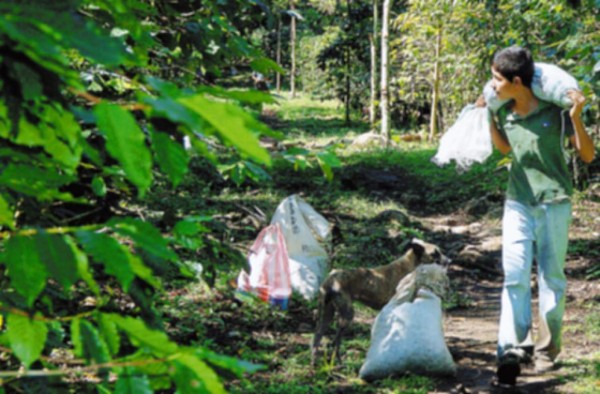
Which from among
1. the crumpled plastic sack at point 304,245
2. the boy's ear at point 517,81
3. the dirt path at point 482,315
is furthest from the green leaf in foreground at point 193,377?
the crumpled plastic sack at point 304,245

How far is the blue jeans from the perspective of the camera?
157 inches

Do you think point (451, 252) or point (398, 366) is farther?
point (451, 252)

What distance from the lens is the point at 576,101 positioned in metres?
3.59

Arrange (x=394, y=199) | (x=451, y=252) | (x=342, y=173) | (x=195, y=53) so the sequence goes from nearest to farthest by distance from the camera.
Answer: (x=195, y=53) < (x=451, y=252) < (x=394, y=199) < (x=342, y=173)

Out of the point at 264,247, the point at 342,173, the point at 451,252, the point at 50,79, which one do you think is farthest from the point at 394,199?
the point at 50,79

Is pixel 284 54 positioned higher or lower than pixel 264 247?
higher

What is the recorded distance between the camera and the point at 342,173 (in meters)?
12.8

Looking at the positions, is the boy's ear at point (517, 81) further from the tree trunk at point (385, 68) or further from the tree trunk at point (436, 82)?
the tree trunk at point (385, 68)

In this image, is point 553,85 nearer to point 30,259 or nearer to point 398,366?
point 398,366

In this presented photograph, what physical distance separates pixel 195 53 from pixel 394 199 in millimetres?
8825

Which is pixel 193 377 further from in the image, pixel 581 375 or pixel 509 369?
pixel 581 375

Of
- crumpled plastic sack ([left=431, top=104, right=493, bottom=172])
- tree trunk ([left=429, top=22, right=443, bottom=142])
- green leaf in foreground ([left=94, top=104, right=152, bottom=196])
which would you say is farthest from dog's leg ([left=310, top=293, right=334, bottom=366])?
tree trunk ([left=429, top=22, right=443, bottom=142])

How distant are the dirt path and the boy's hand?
4.76ft

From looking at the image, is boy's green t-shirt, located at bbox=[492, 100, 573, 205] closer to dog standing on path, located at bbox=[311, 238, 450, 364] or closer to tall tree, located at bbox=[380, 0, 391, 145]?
dog standing on path, located at bbox=[311, 238, 450, 364]
